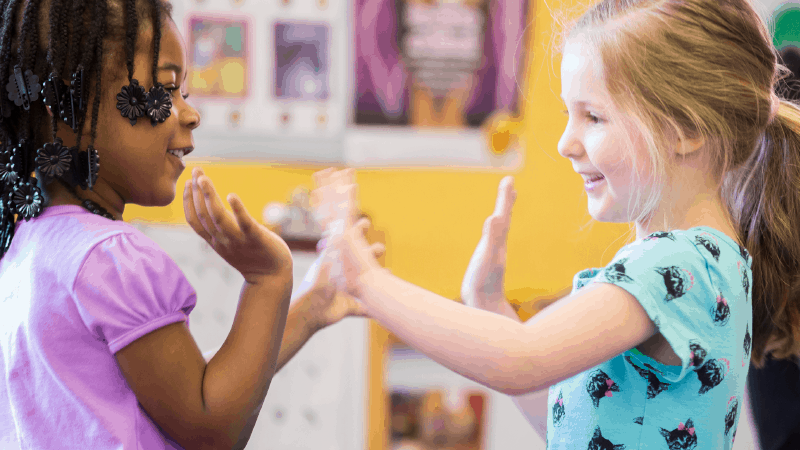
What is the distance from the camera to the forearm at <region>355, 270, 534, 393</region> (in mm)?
504

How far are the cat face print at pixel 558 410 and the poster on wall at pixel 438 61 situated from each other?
3.48 ft


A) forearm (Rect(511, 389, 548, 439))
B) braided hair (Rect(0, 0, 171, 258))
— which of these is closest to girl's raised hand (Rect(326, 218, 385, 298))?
braided hair (Rect(0, 0, 171, 258))

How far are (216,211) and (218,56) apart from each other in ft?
3.71

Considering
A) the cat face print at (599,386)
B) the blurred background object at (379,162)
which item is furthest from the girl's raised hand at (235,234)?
the blurred background object at (379,162)

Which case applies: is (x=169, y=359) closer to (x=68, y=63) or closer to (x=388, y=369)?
(x=68, y=63)

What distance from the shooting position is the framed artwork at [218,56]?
1516 mm

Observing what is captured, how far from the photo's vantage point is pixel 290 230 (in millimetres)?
1495

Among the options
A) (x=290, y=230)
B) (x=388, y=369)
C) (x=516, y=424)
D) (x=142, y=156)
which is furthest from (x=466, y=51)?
(x=142, y=156)

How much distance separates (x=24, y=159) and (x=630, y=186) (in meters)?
0.55

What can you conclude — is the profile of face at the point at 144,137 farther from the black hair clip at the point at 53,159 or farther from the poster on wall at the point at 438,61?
the poster on wall at the point at 438,61

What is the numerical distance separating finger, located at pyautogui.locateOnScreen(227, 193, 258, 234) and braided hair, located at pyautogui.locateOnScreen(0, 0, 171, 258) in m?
0.11

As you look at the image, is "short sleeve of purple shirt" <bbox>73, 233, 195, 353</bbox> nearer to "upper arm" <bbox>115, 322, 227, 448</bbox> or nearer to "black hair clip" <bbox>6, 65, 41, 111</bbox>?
"upper arm" <bbox>115, 322, 227, 448</bbox>

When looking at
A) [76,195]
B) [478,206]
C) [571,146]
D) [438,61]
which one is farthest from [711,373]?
[438,61]

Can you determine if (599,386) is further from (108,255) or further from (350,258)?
(108,255)
